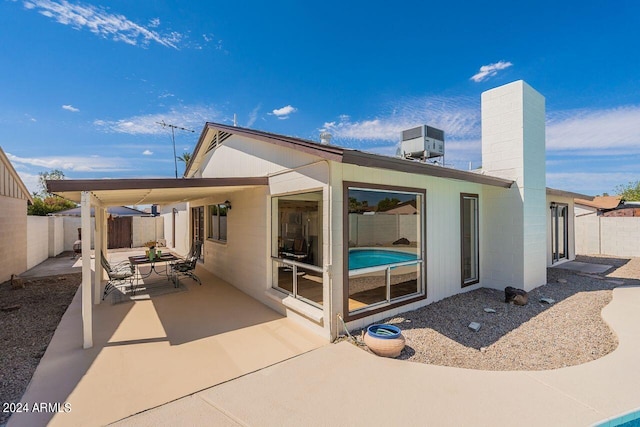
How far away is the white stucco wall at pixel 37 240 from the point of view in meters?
11.8

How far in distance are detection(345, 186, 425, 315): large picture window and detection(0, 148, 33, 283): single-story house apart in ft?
38.1

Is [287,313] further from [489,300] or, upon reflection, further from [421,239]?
[489,300]

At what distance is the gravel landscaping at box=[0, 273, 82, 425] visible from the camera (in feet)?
12.3

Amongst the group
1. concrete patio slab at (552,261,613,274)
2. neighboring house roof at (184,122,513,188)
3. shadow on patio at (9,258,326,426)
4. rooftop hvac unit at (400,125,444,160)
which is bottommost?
shadow on patio at (9,258,326,426)

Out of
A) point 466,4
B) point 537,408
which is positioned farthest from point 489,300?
point 466,4

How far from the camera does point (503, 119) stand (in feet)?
26.2

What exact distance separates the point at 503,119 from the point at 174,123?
17.7 meters

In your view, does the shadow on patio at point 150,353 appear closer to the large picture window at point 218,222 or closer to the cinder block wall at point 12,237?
the large picture window at point 218,222

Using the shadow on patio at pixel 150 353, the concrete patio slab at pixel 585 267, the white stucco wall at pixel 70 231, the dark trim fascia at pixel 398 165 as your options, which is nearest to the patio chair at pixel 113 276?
the shadow on patio at pixel 150 353

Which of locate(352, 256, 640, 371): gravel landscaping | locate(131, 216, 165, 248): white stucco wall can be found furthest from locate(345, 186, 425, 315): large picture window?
locate(131, 216, 165, 248): white stucco wall

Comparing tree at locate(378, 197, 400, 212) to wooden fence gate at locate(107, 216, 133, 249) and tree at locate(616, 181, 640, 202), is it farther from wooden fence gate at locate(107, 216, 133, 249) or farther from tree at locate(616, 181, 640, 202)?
tree at locate(616, 181, 640, 202)

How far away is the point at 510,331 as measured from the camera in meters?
5.21

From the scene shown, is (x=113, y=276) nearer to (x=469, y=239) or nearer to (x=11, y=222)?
(x=11, y=222)

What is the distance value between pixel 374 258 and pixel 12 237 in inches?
496
